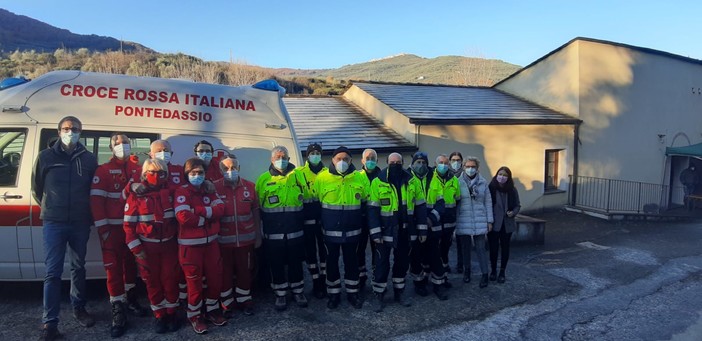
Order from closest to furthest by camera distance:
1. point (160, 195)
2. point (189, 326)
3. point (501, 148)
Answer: point (160, 195) → point (189, 326) → point (501, 148)

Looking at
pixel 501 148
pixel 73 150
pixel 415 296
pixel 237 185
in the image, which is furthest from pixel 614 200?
pixel 73 150

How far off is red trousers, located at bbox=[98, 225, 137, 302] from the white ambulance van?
574 millimetres

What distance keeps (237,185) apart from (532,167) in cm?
1159

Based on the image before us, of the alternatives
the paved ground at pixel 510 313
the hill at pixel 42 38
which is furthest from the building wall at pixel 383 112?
the hill at pixel 42 38

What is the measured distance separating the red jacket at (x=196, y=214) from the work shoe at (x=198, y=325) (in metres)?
0.80

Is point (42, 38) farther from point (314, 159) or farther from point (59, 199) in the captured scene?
point (314, 159)

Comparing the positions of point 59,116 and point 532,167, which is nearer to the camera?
point 59,116

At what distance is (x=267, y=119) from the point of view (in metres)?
5.55

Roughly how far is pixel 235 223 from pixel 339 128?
8.75 meters

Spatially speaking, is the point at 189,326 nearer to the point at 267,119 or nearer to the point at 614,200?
the point at 267,119

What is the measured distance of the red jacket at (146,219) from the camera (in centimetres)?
411

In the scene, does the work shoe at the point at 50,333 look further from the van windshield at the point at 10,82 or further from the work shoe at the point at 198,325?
the van windshield at the point at 10,82

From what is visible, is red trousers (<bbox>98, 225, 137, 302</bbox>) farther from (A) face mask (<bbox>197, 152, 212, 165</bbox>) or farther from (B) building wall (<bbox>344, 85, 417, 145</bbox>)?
(B) building wall (<bbox>344, 85, 417, 145</bbox>)

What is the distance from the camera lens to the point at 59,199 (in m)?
4.14
